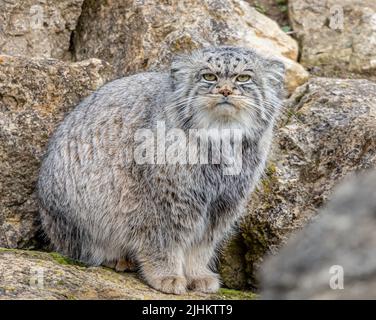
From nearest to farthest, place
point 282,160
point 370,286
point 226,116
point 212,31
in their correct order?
point 370,286
point 226,116
point 282,160
point 212,31

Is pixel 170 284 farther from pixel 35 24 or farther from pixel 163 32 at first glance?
pixel 35 24

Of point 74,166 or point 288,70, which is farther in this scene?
point 288,70

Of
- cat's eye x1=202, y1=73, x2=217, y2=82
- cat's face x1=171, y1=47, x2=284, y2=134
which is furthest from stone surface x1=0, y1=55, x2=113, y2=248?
cat's eye x1=202, y1=73, x2=217, y2=82

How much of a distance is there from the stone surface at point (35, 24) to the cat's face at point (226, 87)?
222cm

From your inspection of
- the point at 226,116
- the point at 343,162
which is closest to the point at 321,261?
the point at 226,116

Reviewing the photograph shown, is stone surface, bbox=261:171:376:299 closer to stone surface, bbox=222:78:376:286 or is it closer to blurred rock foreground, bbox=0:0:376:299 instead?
blurred rock foreground, bbox=0:0:376:299

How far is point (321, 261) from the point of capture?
282 cm

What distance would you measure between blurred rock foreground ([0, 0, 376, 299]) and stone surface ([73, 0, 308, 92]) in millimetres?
11

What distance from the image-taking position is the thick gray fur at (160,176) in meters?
5.28

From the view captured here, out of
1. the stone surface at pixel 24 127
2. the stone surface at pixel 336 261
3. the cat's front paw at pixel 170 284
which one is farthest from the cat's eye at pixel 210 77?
the stone surface at pixel 336 261

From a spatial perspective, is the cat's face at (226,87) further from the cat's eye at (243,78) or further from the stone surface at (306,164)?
the stone surface at (306,164)

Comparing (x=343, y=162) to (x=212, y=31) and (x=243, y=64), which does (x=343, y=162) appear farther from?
(x=212, y=31)

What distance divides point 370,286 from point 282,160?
140 inches

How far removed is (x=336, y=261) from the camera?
281 cm
